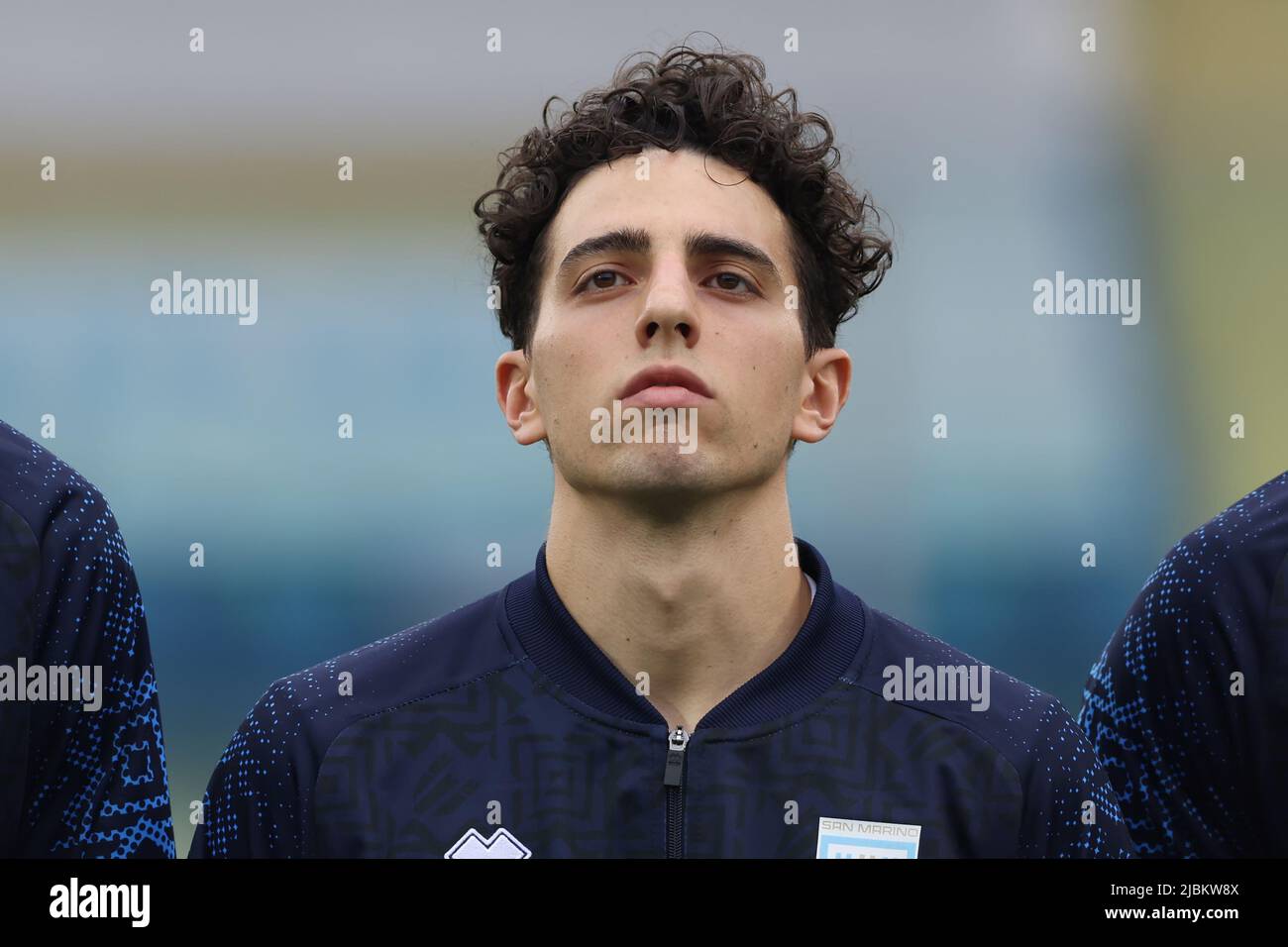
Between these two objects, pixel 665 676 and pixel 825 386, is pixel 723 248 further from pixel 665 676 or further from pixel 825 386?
pixel 665 676

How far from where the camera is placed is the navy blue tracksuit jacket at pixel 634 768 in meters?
4.11

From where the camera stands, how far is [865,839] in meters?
4.14

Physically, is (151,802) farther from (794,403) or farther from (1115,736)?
(1115,736)

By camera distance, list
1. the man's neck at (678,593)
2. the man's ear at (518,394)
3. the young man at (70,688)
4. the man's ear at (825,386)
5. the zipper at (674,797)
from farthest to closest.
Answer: the man's ear at (825,386)
the man's ear at (518,394)
the man's neck at (678,593)
the young man at (70,688)
the zipper at (674,797)

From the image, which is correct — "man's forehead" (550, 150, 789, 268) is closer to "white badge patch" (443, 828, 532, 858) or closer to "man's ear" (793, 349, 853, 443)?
"man's ear" (793, 349, 853, 443)

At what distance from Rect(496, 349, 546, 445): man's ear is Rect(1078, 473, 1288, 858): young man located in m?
1.95

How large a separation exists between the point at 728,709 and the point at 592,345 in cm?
108

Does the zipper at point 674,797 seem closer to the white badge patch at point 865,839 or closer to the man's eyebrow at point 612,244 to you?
the white badge patch at point 865,839

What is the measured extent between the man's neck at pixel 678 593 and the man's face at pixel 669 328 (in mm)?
129

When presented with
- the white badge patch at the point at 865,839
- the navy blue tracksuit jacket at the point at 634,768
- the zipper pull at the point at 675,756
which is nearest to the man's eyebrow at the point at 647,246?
the navy blue tracksuit jacket at the point at 634,768

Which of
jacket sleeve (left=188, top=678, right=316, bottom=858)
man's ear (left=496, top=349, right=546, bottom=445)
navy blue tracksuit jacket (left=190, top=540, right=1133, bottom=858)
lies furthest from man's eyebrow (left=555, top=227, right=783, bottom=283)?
jacket sleeve (left=188, top=678, right=316, bottom=858)

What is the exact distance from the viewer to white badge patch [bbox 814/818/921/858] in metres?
4.11
